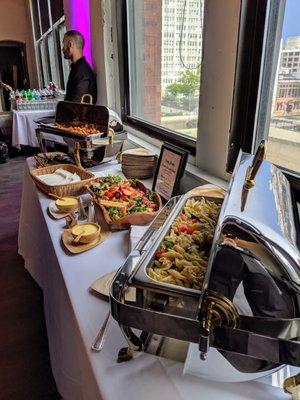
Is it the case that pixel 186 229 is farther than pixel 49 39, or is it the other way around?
pixel 49 39

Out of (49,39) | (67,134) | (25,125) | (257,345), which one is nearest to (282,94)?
(257,345)

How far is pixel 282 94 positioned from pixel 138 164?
0.63m

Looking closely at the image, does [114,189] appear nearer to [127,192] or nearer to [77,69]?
[127,192]

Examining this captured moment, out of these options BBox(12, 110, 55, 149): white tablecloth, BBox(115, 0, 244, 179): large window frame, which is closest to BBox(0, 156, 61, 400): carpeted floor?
BBox(115, 0, 244, 179): large window frame

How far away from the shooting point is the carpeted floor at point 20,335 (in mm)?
1111

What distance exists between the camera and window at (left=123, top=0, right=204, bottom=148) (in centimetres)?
144

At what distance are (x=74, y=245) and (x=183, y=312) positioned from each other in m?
0.49

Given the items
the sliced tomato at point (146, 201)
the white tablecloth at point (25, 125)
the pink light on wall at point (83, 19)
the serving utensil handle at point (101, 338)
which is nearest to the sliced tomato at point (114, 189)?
the sliced tomato at point (146, 201)

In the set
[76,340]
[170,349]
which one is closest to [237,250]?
[170,349]

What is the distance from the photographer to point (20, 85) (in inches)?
303

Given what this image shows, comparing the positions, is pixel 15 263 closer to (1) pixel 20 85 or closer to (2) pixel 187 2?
(2) pixel 187 2

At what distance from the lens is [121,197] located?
1.03 meters

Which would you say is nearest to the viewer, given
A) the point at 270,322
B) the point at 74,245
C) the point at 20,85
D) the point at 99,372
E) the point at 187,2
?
the point at 270,322

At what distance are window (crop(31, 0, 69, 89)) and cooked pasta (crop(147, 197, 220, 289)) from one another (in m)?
4.06
